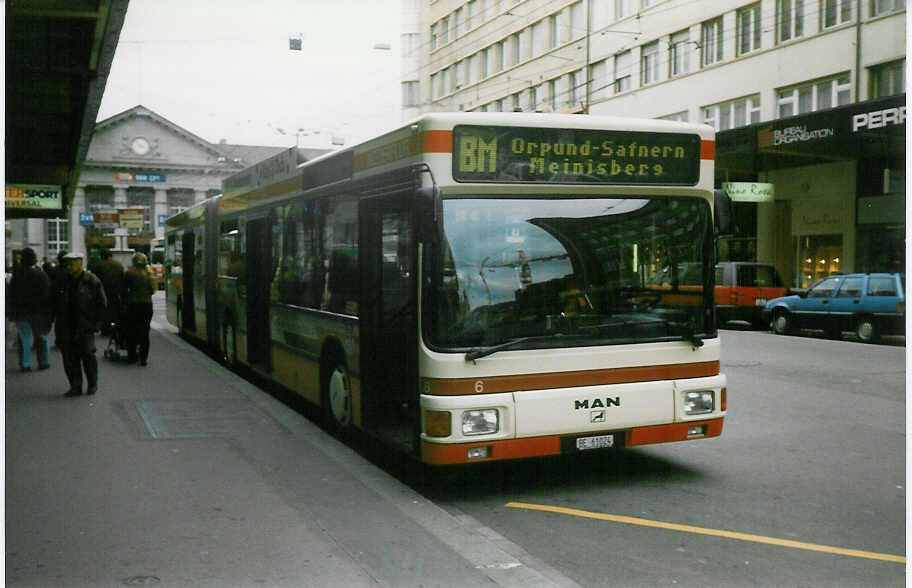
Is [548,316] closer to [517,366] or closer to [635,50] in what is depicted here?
[517,366]

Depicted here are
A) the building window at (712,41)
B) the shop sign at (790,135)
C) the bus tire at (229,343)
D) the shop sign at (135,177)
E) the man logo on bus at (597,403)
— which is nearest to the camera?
the man logo on bus at (597,403)

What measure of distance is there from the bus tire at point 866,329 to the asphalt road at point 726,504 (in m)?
9.06

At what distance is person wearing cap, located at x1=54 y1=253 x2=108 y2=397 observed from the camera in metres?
10.3

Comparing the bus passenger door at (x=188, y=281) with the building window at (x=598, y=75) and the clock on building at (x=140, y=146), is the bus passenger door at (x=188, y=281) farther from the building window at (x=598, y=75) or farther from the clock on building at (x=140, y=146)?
the clock on building at (x=140, y=146)

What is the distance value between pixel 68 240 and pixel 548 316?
45191 millimetres

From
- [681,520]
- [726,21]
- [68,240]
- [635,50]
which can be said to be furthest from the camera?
[68,240]

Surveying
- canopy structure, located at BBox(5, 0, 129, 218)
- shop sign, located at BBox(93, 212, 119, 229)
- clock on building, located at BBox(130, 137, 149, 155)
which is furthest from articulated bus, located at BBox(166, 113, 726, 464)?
shop sign, located at BBox(93, 212, 119, 229)

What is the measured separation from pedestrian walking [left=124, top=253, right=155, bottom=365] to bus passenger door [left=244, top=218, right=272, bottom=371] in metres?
2.69

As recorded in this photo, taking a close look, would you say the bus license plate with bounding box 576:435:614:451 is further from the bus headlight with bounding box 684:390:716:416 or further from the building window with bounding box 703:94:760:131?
the building window with bounding box 703:94:760:131

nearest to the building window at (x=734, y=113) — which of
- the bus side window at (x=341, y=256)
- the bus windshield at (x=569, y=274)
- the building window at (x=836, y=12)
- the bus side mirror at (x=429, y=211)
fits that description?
the building window at (x=836, y=12)

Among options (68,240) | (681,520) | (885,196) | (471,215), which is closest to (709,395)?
(681,520)

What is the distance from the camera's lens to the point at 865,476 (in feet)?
22.9

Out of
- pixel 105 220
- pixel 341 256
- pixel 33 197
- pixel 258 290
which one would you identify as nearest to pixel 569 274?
pixel 341 256

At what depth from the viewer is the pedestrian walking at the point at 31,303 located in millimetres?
→ 12367
